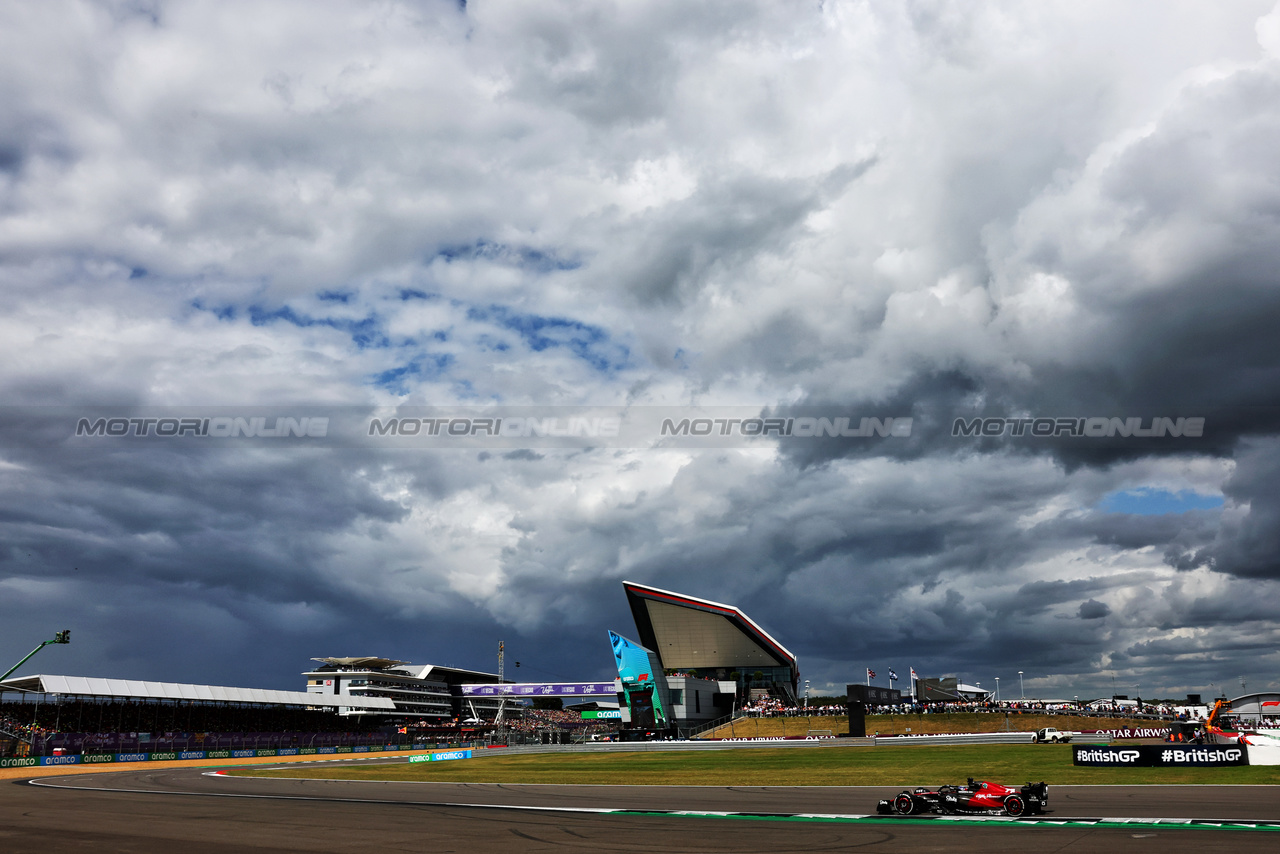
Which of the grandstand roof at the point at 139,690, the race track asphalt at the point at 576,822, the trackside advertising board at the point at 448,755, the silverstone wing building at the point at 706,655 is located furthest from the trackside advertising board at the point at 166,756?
the silverstone wing building at the point at 706,655

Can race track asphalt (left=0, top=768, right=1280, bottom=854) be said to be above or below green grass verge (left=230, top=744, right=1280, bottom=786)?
above

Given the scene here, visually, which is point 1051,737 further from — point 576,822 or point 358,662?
point 358,662

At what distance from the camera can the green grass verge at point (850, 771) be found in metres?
33.7

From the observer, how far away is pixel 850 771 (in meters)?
41.1

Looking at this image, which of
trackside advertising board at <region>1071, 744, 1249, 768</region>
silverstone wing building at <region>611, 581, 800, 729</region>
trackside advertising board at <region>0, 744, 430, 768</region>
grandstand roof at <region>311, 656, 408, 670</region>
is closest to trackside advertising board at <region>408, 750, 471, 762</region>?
trackside advertising board at <region>0, 744, 430, 768</region>

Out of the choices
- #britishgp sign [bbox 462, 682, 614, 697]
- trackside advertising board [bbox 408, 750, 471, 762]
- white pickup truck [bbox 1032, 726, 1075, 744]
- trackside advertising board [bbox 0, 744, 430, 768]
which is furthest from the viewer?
#britishgp sign [bbox 462, 682, 614, 697]

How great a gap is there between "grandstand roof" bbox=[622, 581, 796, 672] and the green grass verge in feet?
202

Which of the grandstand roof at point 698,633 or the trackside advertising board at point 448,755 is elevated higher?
the grandstand roof at point 698,633

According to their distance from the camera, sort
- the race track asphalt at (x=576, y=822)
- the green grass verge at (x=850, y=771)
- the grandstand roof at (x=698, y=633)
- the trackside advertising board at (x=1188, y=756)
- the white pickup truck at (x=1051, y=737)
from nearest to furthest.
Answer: the race track asphalt at (x=576, y=822) < the green grass verge at (x=850, y=771) < the trackside advertising board at (x=1188, y=756) < the white pickup truck at (x=1051, y=737) < the grandstand roof at (x=698, y=633)

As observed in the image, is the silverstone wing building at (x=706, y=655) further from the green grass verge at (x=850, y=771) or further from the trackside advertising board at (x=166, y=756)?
the green grass verge at (x=850, y=771)

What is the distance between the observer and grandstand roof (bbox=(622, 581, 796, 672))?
404 ft

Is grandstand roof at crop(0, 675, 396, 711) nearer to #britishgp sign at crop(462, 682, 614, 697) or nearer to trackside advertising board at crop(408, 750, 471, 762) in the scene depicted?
trackside advertising board at crop(408, 750, 471, 762)

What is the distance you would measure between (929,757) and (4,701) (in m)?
79.8

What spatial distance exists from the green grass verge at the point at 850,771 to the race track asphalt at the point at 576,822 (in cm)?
353
